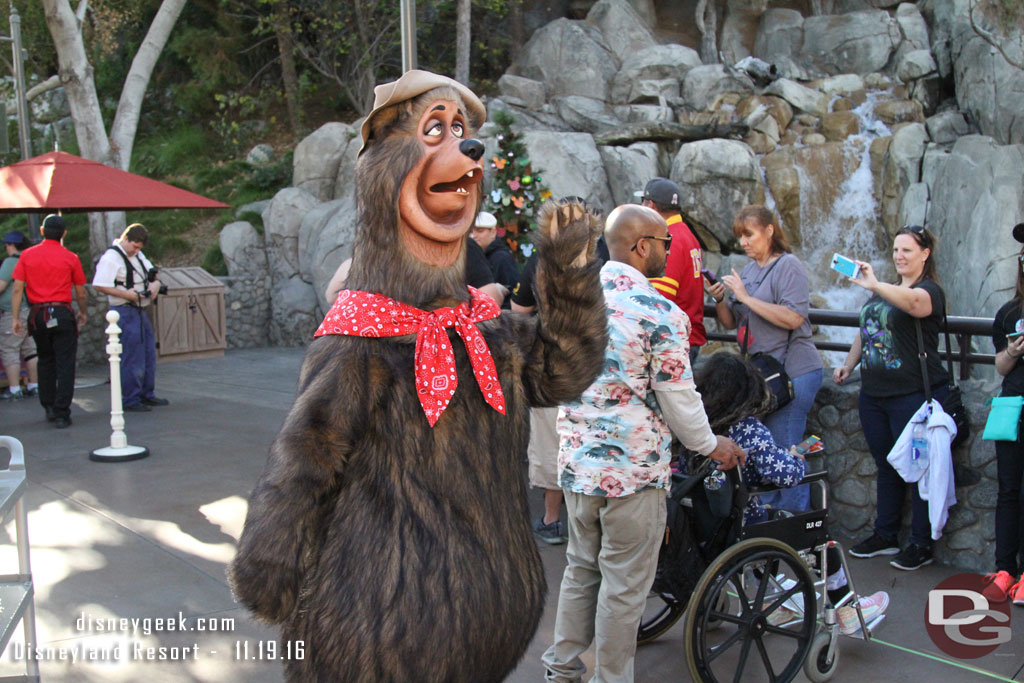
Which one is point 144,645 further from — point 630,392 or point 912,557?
point 912,557

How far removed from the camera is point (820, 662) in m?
3.59

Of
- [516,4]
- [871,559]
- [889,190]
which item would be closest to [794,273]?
[871,559]

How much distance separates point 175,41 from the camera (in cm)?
2120

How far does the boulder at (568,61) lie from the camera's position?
2123 centimetres

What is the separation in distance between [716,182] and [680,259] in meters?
11.5

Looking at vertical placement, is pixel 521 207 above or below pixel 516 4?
below

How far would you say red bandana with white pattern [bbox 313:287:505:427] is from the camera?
6.83 ft

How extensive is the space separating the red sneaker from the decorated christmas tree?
4.19m

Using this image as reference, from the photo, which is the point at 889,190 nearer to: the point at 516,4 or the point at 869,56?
the point at 869,56

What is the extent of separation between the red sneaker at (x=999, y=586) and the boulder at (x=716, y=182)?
12339 mm

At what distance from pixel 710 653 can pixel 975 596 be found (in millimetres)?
1848

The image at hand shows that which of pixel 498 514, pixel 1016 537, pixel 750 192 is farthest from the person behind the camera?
pixel 750 192

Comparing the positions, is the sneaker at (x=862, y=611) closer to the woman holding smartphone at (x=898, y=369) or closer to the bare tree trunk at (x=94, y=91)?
the woman holding smartphone at (x=898, y=369)

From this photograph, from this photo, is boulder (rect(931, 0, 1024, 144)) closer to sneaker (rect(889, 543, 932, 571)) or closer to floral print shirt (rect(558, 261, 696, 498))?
sneaker (rect(889, 543, 932, 571))
